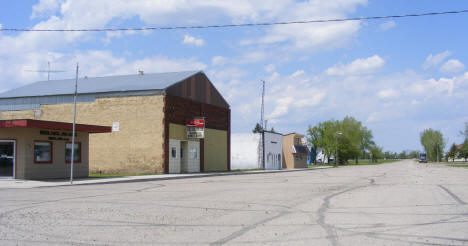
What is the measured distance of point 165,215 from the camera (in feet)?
34.8

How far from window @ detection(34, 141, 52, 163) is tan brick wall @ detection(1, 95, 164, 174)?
31.4 feet

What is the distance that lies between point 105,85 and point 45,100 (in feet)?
17.9

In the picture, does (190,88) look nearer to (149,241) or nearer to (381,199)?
(381,199)

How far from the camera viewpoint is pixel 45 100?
132ft

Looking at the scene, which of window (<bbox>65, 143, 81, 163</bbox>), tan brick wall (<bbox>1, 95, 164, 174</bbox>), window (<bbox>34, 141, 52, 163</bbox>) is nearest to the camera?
window (<bbox>34, 141, 52, 163</bbox>)

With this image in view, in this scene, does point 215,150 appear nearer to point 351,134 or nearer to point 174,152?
point 174,152

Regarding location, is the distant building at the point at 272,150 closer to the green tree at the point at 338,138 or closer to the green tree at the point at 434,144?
the green tree at the point at 338,138

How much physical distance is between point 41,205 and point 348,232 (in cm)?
862

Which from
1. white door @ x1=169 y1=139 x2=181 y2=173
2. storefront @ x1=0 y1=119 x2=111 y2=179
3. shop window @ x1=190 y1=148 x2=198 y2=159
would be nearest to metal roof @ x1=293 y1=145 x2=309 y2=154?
shop window @ x1=190 y1=148 x2=198 y2=159

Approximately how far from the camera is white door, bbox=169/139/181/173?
3653cm

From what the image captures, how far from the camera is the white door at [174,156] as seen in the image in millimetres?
36531

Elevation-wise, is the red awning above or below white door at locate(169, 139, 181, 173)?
above

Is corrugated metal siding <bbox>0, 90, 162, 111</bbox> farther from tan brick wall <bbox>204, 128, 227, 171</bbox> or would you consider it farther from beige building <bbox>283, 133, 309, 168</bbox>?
beige building <bbox>283, 133, 309, 168</bbox>

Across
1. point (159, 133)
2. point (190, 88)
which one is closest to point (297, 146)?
point (190, 88)
